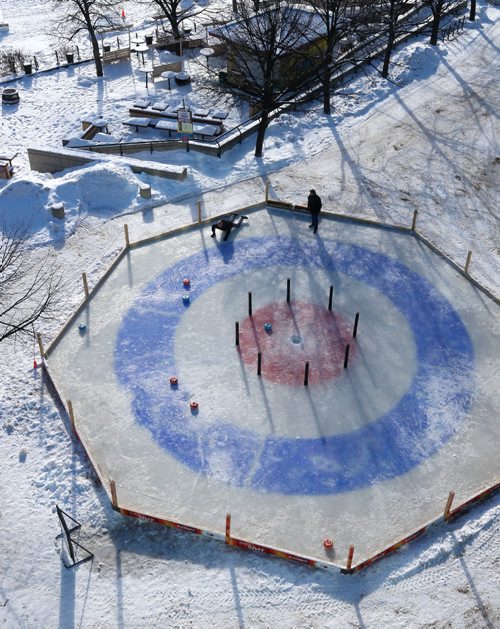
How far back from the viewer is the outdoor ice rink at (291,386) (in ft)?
46.4

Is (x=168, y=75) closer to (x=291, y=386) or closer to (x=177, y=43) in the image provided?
(x=177, y=43)

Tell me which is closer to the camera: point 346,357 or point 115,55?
point 346,357

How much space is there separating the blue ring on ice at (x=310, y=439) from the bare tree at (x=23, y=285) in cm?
276

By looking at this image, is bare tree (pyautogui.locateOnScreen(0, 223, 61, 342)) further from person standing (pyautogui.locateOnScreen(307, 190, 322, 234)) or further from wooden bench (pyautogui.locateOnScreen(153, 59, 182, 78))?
wooden bench (pyautogui.locateOnScreen(153, 59, 182, 78))

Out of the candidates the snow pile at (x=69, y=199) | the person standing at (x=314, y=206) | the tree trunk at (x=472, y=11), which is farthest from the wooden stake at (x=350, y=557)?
the tree trunk at (x=472, y=11)

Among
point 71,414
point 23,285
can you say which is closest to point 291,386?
point 71,414

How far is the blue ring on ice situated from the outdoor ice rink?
0.14 ft

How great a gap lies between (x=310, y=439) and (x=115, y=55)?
30851mm

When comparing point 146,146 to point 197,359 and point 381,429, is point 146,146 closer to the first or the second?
point 197,359

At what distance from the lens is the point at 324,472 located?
48.1 ft

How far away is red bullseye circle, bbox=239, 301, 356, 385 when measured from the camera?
56.1 ft

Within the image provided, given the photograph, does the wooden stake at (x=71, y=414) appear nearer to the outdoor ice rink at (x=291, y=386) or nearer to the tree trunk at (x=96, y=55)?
the outdoor ice rink at (x=291, y=386)

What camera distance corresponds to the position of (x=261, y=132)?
26172 mm

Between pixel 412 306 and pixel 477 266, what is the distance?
342 cm
